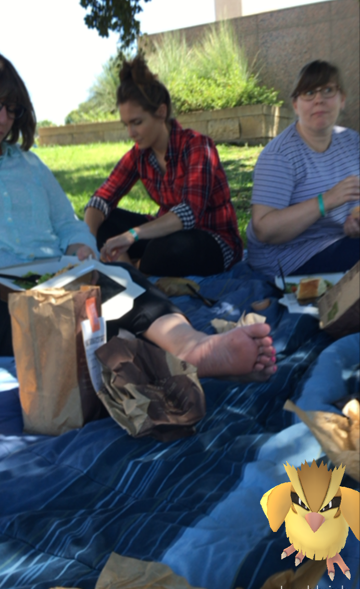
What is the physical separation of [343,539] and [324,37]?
9904 mm

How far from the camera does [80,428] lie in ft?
5.77

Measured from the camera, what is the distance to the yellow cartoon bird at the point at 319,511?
0.35 m

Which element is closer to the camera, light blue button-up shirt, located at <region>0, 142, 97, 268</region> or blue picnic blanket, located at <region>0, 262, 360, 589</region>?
blue picnic blanket, located at <region>0, 262, 360, 589</region>

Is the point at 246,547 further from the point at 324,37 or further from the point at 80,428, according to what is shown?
the point at 324,37

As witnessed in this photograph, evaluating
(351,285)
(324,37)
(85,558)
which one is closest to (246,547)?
(85,558)

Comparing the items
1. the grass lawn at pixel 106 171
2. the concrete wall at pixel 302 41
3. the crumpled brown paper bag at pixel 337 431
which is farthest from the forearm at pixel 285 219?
the concrete wall at pixel 302 41

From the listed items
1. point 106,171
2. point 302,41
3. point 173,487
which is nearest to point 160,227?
point 173,487

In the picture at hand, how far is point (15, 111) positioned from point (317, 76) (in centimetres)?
158

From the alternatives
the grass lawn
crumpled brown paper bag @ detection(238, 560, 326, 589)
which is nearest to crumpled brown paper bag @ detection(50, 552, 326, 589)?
Answer: crumpled brown paper bag @ detection(238, 560, 326, 589)

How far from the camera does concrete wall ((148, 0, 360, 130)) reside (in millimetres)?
8836

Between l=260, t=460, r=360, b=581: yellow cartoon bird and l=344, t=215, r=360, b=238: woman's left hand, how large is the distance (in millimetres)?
2922

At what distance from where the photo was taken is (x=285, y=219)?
Result: 3061 mm

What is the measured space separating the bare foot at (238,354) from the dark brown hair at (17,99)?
1382 millimetres

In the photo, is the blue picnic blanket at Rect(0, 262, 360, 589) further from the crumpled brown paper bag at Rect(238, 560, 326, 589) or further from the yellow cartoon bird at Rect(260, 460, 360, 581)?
the yellow cartoon bird at Rect(260, 460, 360, 581)
